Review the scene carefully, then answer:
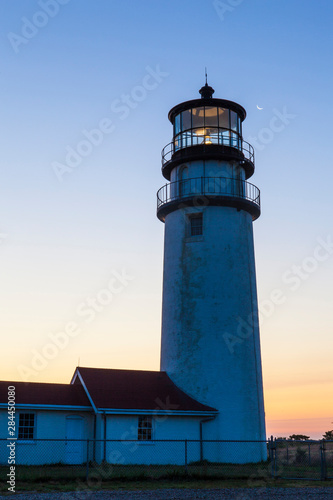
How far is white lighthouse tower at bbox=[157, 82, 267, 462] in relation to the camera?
25266mm

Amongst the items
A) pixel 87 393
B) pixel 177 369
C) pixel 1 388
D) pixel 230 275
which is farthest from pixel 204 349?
pixel 1 388

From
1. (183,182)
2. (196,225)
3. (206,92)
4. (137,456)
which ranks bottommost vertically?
(137,456)

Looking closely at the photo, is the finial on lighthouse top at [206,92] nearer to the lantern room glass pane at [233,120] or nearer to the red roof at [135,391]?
the lantern room glass pane at [233,120]

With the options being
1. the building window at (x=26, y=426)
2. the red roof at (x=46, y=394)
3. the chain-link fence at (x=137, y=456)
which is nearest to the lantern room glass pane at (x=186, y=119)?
the red roof at (x=46, y=394)

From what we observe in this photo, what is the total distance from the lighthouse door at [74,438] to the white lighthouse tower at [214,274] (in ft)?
16.0

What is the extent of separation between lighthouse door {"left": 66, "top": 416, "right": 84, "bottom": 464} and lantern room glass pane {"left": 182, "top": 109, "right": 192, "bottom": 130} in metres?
14.2

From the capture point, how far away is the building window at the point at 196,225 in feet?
90.3

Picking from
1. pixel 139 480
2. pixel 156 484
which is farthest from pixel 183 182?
pixel 156 484

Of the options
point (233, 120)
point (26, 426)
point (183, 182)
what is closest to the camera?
point (26, 426)

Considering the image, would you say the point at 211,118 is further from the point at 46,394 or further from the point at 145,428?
the point at 46,394

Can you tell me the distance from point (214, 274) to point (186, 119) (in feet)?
25.2

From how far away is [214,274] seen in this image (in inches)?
1040

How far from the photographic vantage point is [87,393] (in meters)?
23.8

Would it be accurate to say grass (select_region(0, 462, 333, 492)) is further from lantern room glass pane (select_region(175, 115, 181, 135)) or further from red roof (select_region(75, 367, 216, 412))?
lantern room glass pane (select_region(175, 115, 181, 135))
